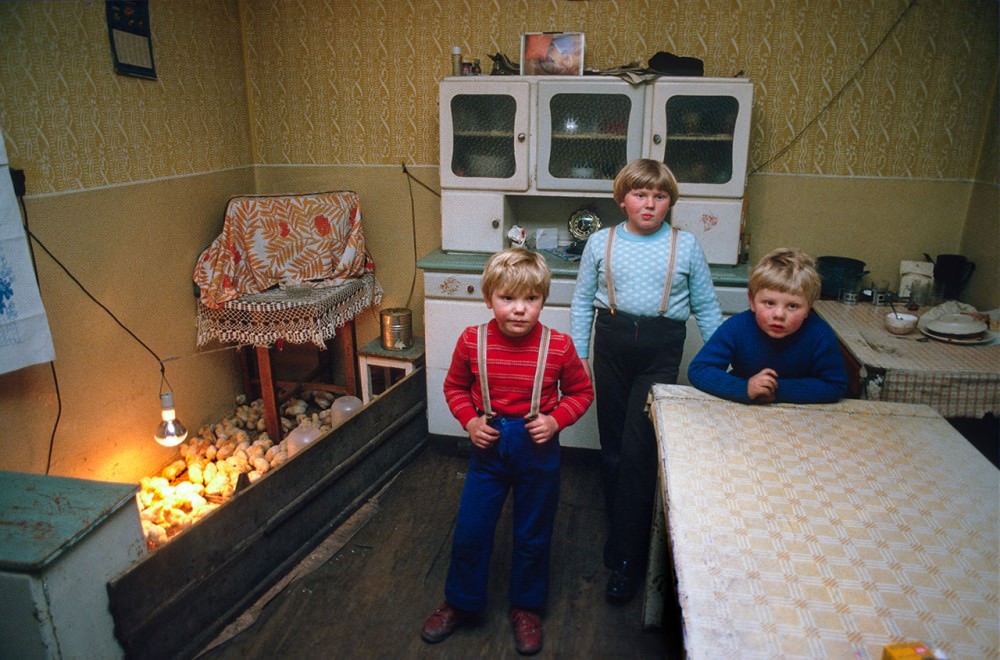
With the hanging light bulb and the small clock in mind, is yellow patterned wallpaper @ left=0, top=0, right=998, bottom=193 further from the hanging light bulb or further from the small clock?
the hanging light bulb

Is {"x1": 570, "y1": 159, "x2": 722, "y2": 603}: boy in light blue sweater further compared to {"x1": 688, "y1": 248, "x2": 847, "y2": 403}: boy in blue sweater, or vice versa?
{"x1": 570, "y1": 159, "x2": 722, "y2": 603}: boy in light blue sweater

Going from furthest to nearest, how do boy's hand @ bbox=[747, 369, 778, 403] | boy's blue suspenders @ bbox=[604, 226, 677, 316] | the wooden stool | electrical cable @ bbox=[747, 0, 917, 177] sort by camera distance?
the wooden stool < electrical cable @ bbox=[747, 0, 917, 177] < boy's blue suspenders @ bbox=[604, 226, 677, 316] < boy's hand @ bbox=[747, 369, 778, 403]

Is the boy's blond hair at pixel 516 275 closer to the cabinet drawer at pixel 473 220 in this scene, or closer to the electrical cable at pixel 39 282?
the cabinet drawer at pixel 473 220

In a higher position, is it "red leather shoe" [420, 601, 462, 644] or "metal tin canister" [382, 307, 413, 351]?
"metal tin canister" [382, 307, 413, 351]

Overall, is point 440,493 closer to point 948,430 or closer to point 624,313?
point 624,313

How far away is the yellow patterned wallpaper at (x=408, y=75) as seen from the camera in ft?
7.66

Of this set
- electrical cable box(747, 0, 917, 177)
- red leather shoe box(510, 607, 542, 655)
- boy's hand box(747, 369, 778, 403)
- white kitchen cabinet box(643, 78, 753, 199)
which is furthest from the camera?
electrical cable box(747, 0, 917, 177)

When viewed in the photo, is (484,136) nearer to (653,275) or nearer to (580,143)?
(580,143)

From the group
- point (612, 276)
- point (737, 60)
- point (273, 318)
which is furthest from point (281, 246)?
point (737, 60)

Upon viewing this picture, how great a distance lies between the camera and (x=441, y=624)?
5.99ft

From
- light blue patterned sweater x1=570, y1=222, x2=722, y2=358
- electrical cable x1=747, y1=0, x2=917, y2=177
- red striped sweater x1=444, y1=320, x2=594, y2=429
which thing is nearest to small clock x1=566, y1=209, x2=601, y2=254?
electrical cable x1=747, y1=0, x2=917, y2=177

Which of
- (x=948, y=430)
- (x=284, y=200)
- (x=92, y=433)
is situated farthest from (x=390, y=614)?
(x=284, y=200)

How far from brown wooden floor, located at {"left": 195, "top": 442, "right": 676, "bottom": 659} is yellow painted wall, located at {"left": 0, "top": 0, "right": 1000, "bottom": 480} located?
3.48ft

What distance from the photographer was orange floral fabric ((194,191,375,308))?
2867mm
